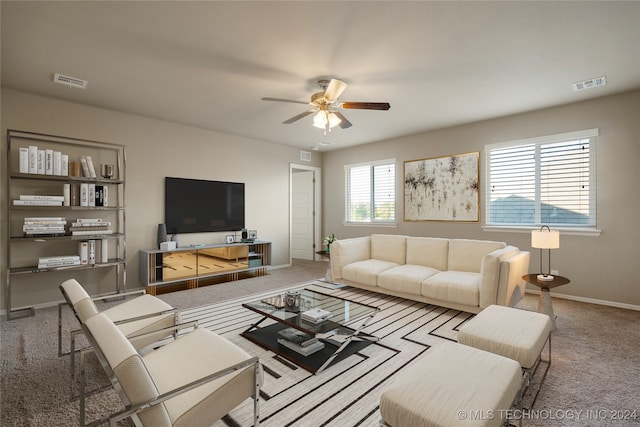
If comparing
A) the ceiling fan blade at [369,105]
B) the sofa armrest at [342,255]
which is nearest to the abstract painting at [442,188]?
the sofa armrest at [342,255]

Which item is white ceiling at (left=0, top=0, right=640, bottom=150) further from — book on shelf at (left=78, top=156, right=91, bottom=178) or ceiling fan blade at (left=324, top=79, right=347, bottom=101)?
book on shelf at (left=78, top=156, right=91, bottom=178)

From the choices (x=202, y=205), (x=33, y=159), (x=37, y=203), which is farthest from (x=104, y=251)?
(x=202, y=205)

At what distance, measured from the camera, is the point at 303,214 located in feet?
24.5

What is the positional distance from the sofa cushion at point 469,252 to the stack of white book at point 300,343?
2330mm

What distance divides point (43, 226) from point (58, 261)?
454 mm

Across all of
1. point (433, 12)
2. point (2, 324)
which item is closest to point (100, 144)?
point (2, 324)

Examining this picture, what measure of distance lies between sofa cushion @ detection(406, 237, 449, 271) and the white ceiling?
76.8 inches

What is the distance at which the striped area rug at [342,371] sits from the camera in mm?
1777

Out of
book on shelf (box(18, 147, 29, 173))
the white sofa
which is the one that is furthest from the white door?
book on shelf (box(18, 147, 29, 173))

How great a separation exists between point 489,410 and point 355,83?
318cm

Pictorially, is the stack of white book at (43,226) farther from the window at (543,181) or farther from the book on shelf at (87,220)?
the window at (543,181)

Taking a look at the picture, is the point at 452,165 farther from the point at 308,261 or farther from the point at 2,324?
the point at 2,324

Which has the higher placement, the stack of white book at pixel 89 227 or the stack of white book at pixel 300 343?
the stack of white book at pixel 89 227

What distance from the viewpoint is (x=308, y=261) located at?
7273 mm
